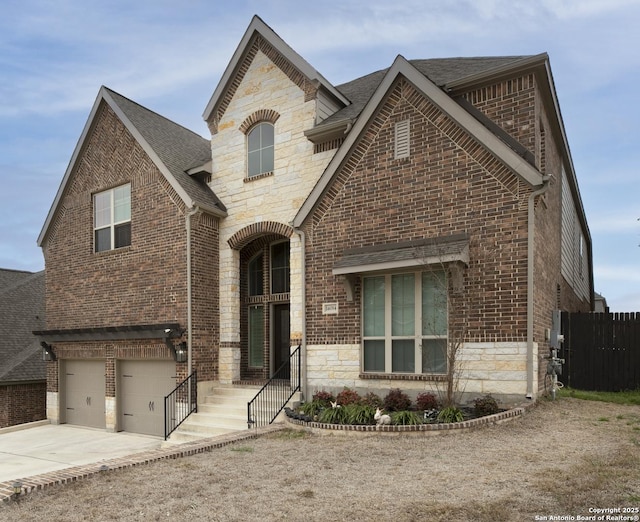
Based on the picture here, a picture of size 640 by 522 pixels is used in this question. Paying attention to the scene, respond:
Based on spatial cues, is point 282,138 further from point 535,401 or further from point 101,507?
point 101,507

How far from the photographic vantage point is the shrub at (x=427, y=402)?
32.4 ft

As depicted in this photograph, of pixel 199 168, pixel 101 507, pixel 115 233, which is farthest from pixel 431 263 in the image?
pixel 115 233

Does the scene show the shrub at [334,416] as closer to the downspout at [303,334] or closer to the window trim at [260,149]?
the downspout at [303,334]

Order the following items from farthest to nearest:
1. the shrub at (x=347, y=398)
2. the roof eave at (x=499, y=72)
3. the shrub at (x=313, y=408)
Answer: the shrub at (x=347, y=398) → the shrub at (x=313, y=408) → the roof eave at (x=499, y=72)

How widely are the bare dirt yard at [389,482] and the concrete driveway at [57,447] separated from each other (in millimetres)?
4502

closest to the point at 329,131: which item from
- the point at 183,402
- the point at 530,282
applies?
the point at 530,282

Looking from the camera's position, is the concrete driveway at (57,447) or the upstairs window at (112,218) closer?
the concrete driveway at (57,447)

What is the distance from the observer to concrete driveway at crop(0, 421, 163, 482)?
11.0 metres

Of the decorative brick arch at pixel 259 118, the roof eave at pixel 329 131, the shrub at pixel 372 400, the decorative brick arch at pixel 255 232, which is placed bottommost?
the shrub at pixel 372 400

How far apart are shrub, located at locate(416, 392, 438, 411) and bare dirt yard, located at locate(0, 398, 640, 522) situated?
3.83 feet

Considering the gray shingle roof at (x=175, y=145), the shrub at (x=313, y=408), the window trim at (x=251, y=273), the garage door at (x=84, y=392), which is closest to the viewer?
the shrub at (x=313, y=408)

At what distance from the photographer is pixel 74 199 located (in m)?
17.2

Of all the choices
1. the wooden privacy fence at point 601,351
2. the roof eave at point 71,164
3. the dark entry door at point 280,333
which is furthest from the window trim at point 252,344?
the wooden privacy fence at point 601,351

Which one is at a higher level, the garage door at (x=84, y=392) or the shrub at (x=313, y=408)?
the shrub at (x=313, y=408)
